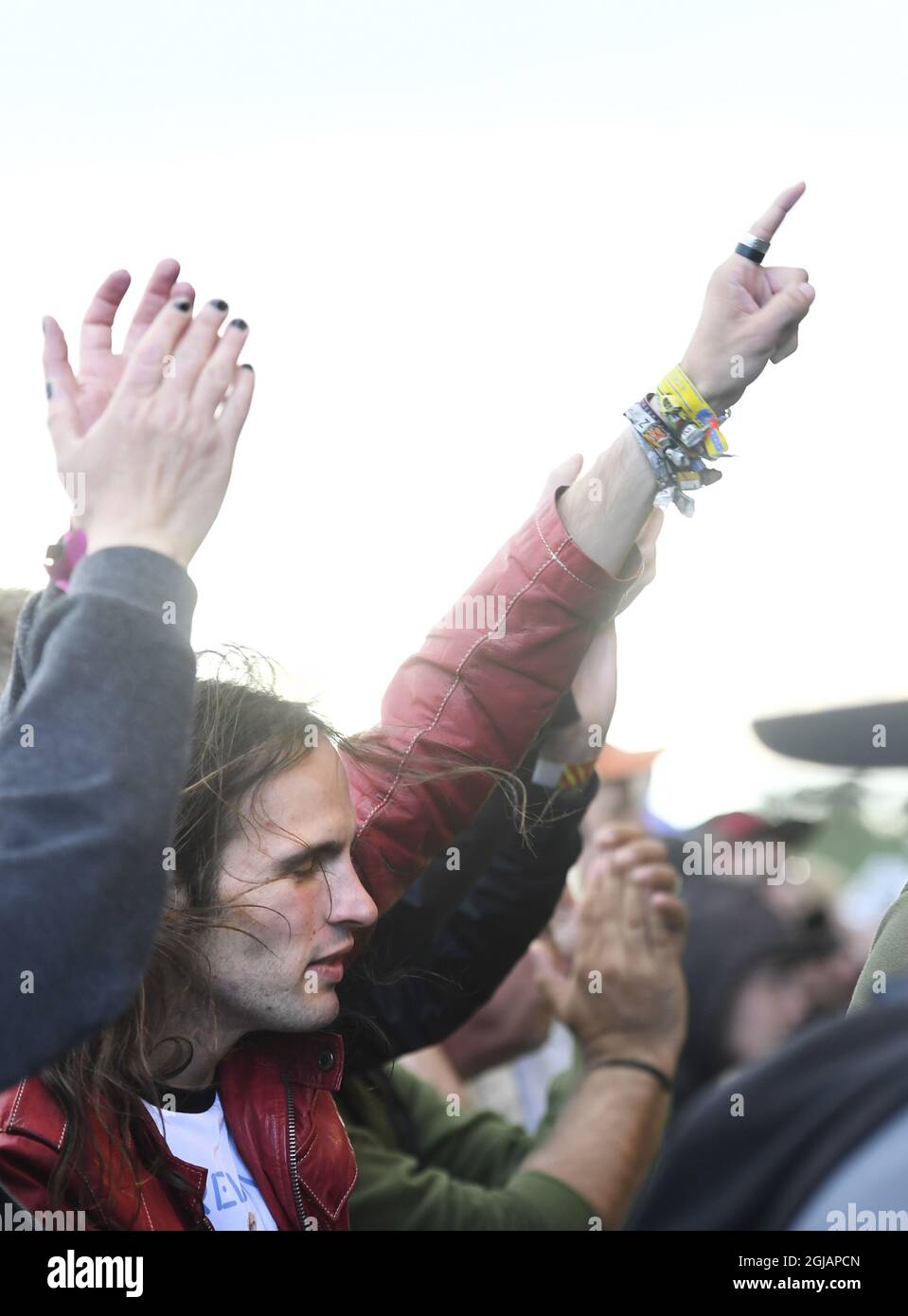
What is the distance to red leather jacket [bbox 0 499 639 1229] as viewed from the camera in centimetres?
119

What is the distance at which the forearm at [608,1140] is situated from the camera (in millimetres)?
1827

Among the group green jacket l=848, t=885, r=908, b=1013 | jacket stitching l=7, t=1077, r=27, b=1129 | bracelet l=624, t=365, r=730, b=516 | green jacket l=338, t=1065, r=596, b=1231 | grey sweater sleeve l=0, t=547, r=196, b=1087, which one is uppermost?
bracelet l=624, t=365, r=730, b=516

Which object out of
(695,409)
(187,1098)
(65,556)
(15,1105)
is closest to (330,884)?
(187,1098)

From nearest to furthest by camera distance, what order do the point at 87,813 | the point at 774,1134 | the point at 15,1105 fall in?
the point at 774,1134 → the point at 87,813 → the point at 15,1105

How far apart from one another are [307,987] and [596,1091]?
0.77m

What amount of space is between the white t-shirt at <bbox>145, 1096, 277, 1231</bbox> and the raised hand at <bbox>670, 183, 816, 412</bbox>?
875mm

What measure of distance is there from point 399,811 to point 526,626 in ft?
0.87

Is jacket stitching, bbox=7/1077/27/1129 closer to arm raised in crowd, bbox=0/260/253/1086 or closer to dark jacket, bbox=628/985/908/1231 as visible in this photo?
arm raised in crowd, bbox=0/260/253/1086

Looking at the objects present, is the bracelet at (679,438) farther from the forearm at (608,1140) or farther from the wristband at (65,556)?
the forearm at (608,1140)

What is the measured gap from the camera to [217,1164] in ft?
4.23

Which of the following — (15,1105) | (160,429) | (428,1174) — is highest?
(160,429)

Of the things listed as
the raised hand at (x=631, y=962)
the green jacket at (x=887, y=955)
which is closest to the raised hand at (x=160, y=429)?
the green jacket at (x=887, y=955)

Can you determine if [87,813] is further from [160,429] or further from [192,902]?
[192,902]

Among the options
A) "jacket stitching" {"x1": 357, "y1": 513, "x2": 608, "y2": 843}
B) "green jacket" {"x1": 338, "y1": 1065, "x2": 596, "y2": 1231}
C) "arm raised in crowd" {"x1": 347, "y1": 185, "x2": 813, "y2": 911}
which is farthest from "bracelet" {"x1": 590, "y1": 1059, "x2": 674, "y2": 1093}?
"jacket stitching" {"x1": 357, "y1": 513, "x2": 608, "y2": 843}
